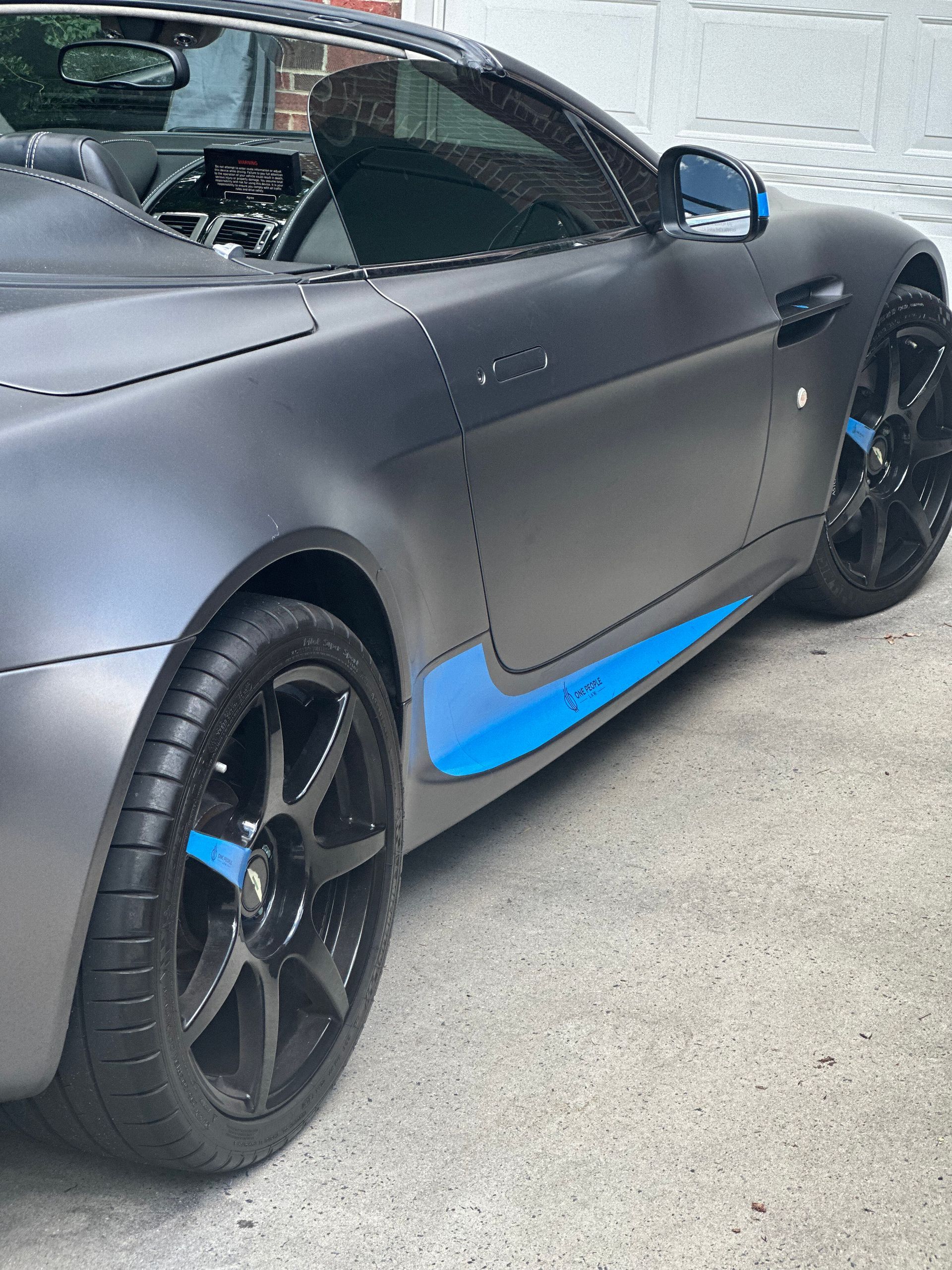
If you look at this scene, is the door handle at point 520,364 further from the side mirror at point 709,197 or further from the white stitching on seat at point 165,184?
the white stitching on seat at point 165,184

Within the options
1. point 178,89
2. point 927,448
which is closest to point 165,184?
point 178,89

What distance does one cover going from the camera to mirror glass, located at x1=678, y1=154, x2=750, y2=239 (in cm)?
271

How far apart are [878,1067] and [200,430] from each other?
4.09 ft

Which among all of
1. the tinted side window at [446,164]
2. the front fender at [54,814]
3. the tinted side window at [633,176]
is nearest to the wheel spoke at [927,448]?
the tinted side window at [633,176]

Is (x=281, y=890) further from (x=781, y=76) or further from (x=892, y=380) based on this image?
(x=781, y=76)

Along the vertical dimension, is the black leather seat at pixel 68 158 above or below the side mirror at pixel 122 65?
below

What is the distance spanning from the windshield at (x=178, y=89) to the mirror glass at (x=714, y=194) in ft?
2.91

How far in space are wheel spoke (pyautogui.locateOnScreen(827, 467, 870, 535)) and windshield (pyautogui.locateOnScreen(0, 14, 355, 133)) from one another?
5.42 feet

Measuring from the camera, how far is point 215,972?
152 cm

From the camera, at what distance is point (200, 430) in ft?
4.75

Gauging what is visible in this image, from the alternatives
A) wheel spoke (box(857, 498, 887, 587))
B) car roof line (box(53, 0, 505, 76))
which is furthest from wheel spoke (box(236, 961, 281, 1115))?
wheel spoke (box(857, 498, 887, 587))

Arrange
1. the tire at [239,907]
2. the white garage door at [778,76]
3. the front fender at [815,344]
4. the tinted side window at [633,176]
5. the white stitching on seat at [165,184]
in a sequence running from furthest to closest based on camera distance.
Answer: the white garage door at [778,76] < the front fender at [815,344] < the tinted side window at [633,176] < the white stitching on seat at [165,184] < the tire at [239,907]

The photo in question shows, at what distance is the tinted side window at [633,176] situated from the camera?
2.57m

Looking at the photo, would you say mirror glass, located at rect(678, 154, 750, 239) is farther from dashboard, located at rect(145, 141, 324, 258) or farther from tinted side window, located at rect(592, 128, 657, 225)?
dashboard, located at rect(145, 141, 324, 258)
